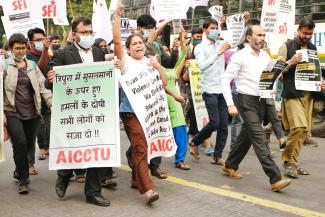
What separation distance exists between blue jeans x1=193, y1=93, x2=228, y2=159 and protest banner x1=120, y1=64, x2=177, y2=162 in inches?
52.0

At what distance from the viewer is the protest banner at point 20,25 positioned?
761 cm

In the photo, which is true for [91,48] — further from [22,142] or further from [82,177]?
[82,177]

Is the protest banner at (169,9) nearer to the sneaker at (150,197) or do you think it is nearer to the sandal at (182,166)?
the sandal at (182,166)

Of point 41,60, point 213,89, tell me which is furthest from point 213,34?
point 41,60

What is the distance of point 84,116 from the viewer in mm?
4855

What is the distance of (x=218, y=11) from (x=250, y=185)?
4.14 metres

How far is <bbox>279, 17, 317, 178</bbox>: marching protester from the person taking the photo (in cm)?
591

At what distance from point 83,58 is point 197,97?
2.59 m

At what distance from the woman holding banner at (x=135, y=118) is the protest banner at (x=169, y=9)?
2592mm

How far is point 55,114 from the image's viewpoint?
4.90 metres

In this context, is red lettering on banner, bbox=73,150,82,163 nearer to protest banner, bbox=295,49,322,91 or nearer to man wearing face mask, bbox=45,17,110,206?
man wearing face mask, bbox=45,17,110,206

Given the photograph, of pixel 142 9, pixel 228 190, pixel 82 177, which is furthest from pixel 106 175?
pixel 142 9

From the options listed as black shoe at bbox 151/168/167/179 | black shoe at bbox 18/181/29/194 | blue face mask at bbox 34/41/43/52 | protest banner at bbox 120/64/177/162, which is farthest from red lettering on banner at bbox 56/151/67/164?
blue face mask at bbox 34/41/43/52

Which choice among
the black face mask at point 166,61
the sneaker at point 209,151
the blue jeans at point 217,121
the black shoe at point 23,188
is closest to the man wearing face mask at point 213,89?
the blue jeans at point 217,121
